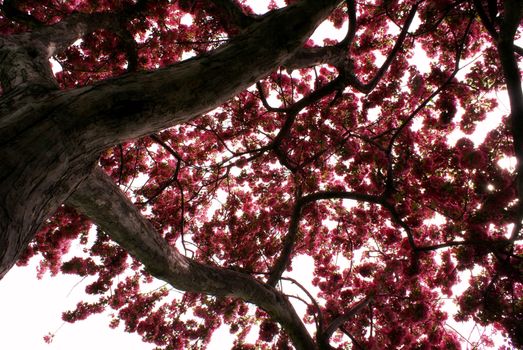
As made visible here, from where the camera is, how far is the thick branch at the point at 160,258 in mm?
2645

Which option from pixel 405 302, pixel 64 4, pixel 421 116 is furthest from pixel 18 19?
pixel 405 302

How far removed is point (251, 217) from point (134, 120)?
6300 millimetres

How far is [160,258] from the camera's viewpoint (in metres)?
3.25

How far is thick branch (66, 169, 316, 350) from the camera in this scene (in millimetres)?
2645

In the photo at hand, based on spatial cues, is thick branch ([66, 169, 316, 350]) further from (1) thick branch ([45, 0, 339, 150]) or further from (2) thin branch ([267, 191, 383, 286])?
(1) thick branch ([45, 0, 339, 150])

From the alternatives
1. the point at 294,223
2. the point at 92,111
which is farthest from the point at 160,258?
the point at 294,223

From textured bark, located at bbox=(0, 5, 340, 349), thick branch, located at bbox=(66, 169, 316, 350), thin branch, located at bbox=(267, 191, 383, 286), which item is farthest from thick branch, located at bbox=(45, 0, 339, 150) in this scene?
thin branch, located at bbox=(267, 191, 383, 286)

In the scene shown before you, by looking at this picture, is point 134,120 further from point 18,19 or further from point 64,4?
point 64,4

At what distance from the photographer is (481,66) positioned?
5.42 metres

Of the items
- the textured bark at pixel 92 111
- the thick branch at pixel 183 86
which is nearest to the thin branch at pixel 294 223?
the textured bark at pixel 92 111

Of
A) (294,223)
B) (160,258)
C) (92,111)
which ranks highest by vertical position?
(294,223)

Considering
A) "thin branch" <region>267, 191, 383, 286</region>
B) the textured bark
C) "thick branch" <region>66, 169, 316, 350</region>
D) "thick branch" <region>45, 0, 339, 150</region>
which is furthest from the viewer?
"thin branch" <region>267, 191, 383, 286</region>

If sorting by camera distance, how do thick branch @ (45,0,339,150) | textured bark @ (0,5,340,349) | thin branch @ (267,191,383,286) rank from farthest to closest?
thin branch @ (267,191,383,286), thick branch @ (45,0,339,150), textured bark @ (0,5,340,349)

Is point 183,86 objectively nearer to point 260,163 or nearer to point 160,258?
point 160,258
